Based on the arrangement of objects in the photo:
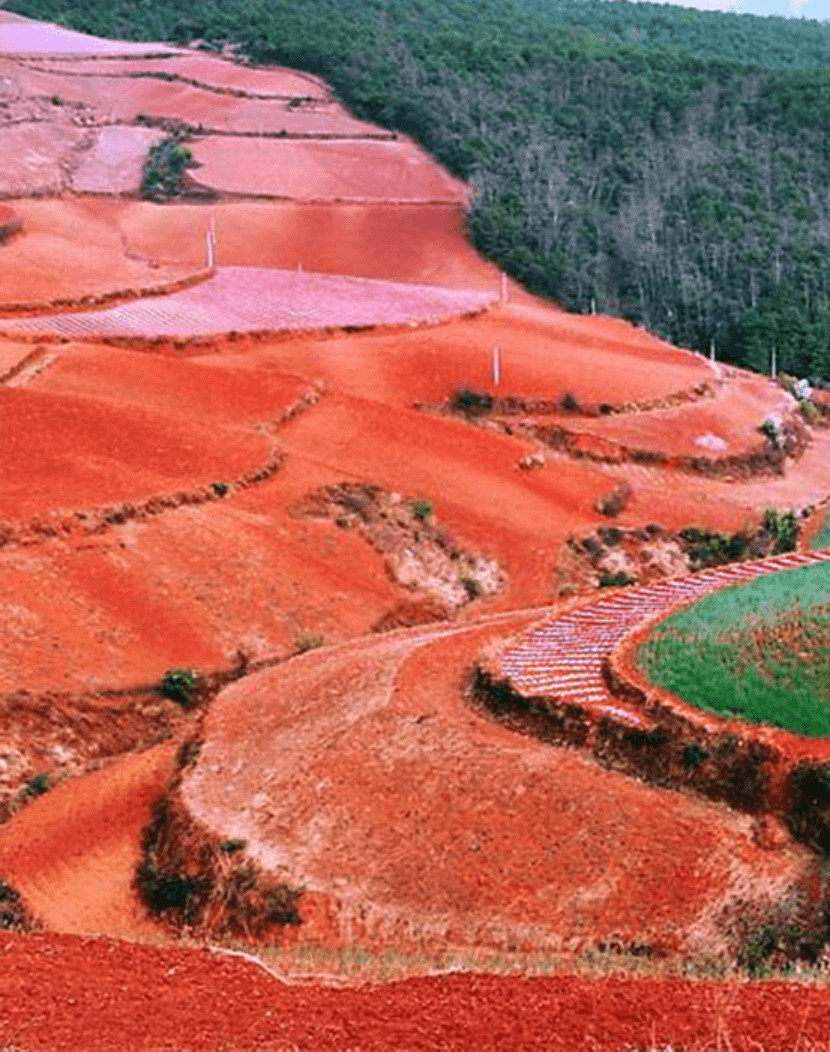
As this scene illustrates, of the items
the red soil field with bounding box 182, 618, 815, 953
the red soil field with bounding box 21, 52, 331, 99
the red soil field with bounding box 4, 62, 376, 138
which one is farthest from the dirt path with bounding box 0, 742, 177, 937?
the red soil field with bounding box 21, 52, 331, 99

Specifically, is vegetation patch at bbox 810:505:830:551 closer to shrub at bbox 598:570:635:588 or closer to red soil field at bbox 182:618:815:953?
shrub at bbox 598:570:635:588

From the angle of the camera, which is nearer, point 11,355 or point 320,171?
point 11,355

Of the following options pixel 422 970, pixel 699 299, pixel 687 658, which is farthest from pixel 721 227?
pixel 422 970

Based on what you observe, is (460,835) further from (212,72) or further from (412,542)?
(212,72)

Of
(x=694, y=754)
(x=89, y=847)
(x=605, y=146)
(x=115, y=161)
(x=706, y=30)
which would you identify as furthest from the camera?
(x=706, y=30)

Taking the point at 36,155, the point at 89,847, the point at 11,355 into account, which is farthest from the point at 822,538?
the point at 36,155

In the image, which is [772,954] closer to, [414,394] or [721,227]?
[414,394]

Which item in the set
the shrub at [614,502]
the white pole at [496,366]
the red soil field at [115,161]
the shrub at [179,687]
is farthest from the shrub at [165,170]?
the shrub at [179,687]
